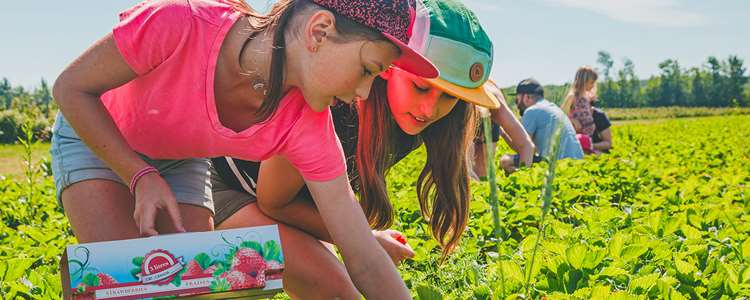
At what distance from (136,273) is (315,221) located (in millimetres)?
1388

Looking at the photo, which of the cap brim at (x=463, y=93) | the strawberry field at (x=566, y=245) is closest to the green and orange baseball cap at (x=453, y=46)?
the cap brim at (x=463, y=93)

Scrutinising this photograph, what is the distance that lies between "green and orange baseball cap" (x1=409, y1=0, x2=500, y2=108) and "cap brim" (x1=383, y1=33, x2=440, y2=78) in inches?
15.4

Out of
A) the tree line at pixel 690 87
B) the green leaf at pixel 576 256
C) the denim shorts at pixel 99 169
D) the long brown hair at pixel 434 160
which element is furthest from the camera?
the tree line at pixel 690 87

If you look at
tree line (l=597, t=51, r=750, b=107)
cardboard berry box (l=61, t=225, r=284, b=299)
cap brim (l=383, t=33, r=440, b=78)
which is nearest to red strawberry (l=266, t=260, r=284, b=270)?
cardboard berry box (l=61, t=225, r=284, b=299)

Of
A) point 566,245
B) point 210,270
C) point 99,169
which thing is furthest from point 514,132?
point 210,270

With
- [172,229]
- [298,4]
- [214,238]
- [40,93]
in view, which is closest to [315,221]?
[172,229]

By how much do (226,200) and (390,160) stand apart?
2.28ft

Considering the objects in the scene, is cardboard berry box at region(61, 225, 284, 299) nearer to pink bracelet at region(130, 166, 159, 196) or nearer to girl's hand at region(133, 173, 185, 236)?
girl's hand at region(133, 173, 185, 236)

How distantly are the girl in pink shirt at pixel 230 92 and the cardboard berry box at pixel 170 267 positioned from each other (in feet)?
1.21

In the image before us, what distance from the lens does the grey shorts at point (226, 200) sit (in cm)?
282

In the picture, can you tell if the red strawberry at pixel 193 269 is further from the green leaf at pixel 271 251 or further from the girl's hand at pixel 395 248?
the girl's hand at pixel 395 248

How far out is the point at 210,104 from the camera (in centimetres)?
203

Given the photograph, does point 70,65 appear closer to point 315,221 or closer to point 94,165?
point 94,165

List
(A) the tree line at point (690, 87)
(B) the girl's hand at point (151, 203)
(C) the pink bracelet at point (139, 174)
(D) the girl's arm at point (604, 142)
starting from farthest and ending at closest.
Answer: (A) the tree line at point (690, 87), (D) the girl's arm at point (604, 142), (C) the pink bracelet at point (139, 174), (B) the girl's hand at point (151, 203)
